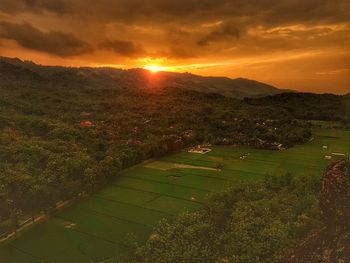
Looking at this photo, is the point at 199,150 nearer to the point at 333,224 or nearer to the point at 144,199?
the point at 144,199

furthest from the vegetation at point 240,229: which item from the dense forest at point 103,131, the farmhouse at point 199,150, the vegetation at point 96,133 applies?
the farmhouse at point 199,150

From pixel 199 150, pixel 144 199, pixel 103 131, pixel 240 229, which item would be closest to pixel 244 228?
pixel 240 229

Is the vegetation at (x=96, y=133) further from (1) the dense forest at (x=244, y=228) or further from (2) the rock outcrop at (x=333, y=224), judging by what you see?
(2) the rock outcrop at (x=333, y=224)

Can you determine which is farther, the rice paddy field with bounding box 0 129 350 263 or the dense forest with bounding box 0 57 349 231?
the dense forest with bounding box 0 57 349 231

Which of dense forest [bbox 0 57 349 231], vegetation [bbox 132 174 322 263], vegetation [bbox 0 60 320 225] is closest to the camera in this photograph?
vegetation [bbox 132 174 322 263]

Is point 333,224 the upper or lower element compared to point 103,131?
upper

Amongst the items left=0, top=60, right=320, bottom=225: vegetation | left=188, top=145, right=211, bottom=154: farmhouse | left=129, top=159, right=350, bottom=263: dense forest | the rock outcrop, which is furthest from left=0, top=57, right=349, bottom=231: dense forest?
the rock outcrop

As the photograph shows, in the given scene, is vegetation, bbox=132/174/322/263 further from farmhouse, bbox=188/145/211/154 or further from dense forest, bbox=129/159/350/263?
farmhouse, bbox=188/145/211/154
